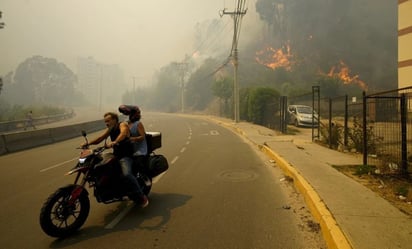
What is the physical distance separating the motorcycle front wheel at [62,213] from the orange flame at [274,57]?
11150 centimetres

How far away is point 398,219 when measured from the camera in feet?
18.5

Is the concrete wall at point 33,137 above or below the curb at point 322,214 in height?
above

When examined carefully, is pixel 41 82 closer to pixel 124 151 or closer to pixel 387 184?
pixel 124 151

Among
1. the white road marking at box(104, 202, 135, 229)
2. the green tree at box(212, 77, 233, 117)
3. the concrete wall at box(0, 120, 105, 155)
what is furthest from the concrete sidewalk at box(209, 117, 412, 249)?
the green tree at box(212, 77, 233, 117)

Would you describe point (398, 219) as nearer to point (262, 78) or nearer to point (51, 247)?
point (51, 247)

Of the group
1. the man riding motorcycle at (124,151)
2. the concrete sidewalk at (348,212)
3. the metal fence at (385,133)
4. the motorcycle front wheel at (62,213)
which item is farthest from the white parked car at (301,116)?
the motorcycle front wheel at (62,213)

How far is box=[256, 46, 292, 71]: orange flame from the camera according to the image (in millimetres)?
120125

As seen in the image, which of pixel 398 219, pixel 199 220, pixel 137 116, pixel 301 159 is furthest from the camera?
pixel 301 159

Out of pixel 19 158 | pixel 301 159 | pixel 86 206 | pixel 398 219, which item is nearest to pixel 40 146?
pixel 19 158

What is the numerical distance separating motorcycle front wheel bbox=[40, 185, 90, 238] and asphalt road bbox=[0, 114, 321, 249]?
147 millimetres

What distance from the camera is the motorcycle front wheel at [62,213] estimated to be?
17.2ft

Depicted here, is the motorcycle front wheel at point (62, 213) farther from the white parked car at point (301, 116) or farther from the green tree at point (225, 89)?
the green tree at point (225, 89)

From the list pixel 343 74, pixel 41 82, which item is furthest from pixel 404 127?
pixel 41 82

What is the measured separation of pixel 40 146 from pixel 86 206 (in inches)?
622
